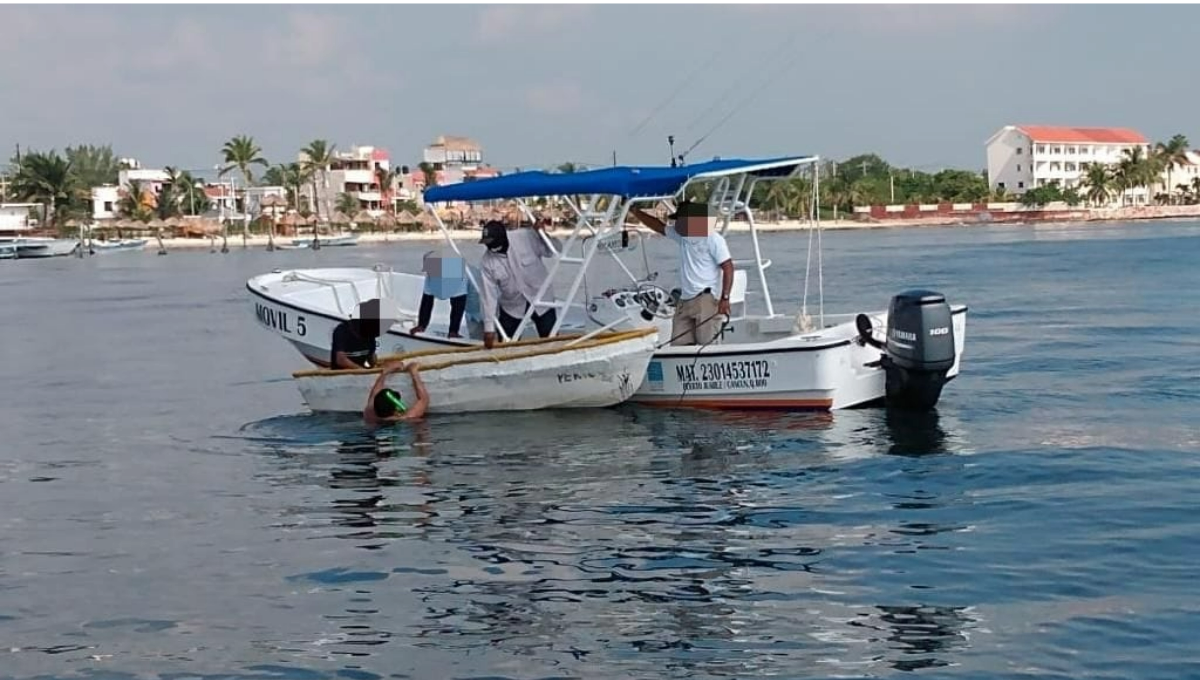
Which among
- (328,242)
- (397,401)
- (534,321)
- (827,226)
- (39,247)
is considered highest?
(39,247)

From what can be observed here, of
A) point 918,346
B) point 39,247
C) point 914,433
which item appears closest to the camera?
point 918,346

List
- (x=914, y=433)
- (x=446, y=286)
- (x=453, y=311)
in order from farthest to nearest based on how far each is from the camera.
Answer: (x=453, y=311) < (x=446, y=286) < (x=914, y=433)

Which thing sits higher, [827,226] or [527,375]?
[827,226]

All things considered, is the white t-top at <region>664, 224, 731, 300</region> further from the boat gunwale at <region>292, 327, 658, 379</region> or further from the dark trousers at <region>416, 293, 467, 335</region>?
the dark trousers at <region>416, 293, 467, 335</region>

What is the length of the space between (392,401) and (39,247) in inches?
3671

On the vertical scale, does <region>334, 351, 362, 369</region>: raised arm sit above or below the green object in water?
above

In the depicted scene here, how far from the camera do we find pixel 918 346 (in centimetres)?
1269

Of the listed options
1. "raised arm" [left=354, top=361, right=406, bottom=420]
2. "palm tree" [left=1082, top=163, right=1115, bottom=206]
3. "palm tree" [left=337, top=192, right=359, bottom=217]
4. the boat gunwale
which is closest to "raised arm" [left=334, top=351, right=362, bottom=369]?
the boat gunwale

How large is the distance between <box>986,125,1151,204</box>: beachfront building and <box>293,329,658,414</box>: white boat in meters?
139

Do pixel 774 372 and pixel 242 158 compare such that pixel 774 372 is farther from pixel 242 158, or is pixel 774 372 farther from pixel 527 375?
pixel 242 158

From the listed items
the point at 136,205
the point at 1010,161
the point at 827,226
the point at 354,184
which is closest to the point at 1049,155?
the point at 1010,161

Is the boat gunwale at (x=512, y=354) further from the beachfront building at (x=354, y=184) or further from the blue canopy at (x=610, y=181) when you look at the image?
the beachfront building at (x=354, y=184)

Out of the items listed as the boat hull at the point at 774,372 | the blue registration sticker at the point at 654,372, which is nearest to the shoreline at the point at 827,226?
the blue registration sticker at the point at 654,372

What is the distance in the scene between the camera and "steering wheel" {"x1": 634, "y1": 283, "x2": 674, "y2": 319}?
586 inches
